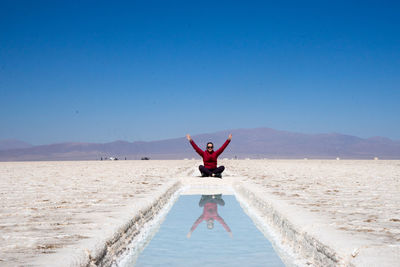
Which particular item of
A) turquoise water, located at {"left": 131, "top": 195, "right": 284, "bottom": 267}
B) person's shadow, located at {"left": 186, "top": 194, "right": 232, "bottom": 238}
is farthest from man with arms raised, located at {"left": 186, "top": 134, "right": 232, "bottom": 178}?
turquoise water, located at {"left": 131, "top": 195, "right": 284, "bottom": 267}

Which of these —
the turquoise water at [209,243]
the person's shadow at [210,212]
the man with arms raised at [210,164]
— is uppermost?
the man with arms raised at [210,164]

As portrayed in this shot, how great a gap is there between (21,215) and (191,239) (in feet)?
7.78

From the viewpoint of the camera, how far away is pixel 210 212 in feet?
29.7

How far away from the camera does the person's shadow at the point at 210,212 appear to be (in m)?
7.35

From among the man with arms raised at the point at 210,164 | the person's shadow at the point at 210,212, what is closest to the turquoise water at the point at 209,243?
the person's shadow at the point at 210,212

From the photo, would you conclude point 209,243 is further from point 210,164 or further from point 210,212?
point 210,164

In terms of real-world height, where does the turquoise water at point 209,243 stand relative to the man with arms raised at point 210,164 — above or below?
below

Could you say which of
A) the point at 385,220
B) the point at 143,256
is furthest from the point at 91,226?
the point at 385,220

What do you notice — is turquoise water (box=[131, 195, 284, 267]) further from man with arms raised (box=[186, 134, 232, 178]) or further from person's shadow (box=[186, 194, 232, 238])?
man with arms raised (box=[186, 134, 232, 178])

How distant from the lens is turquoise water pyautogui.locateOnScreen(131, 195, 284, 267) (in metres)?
5.03

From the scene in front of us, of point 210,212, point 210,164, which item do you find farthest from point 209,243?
point 210,164

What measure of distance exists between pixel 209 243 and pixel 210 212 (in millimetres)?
3113

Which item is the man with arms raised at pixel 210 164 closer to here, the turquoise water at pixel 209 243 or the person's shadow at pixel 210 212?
the person's shadow at pixel 210 212

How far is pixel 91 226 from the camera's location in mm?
5328
